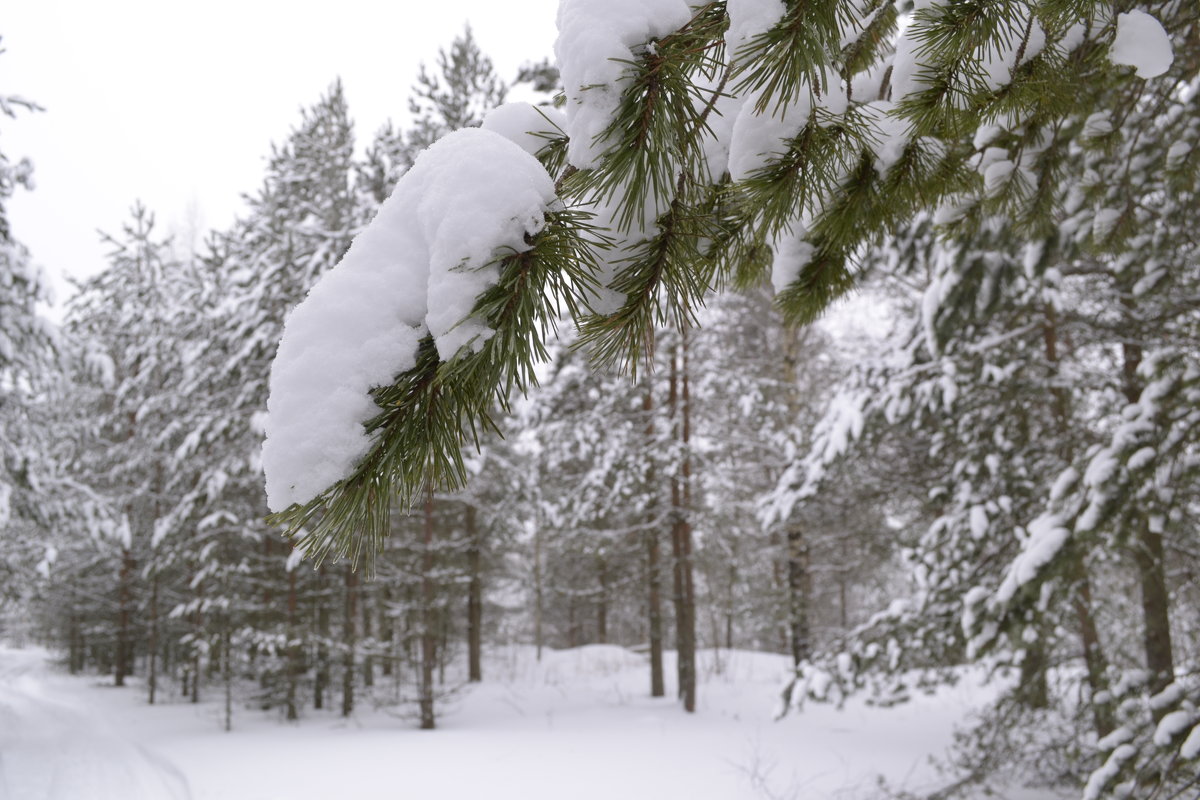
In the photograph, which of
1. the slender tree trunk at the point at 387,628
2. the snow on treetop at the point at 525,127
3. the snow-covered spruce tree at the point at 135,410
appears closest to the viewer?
the snow on treetop at the point at 525,127

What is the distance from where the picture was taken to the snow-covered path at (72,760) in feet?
17.1

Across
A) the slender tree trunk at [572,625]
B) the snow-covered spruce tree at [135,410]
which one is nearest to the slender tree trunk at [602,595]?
the slender tree trunk at [572,625]

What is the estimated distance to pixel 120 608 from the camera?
12609mm

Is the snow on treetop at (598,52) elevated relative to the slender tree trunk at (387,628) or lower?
elevated

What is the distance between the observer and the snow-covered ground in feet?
18.1

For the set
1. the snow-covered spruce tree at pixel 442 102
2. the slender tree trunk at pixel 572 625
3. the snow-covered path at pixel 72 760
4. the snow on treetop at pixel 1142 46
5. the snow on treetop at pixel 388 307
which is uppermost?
the snow-covered spruce tree at pixel 442 102

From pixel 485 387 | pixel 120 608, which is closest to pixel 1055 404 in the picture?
pixel 485 387

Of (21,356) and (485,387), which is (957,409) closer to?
(485,387)

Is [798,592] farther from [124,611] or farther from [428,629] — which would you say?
[124,611]

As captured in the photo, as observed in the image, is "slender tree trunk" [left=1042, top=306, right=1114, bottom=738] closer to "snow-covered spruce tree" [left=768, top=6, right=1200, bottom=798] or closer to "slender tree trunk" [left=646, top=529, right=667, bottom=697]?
"snow-covered spruce tree" [left=768, top=6, right=1200, bottom=798]

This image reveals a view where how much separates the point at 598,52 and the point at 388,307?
44 cm

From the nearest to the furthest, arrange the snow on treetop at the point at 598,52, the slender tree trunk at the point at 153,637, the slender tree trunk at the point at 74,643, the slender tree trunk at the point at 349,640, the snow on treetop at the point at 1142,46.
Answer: the snow on treetop at the point at 598,52 → the snow on treetop at the point at 1142,46 → the slender tree trunk at the point at 349,640 → the slender tree trunk at the point at 153,637 → the slender tree trunk at the point at 74,643

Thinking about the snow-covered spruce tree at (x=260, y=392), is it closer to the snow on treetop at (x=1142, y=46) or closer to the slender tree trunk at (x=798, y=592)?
the slender tree trunk at (x=798, y=592)

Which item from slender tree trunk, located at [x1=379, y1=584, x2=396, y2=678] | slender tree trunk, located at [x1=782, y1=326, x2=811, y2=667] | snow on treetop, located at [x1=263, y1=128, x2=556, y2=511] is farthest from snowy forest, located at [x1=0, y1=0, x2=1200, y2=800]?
slender tree trunk, located at [x1=379, y1=584, x2=396, y2=678]
